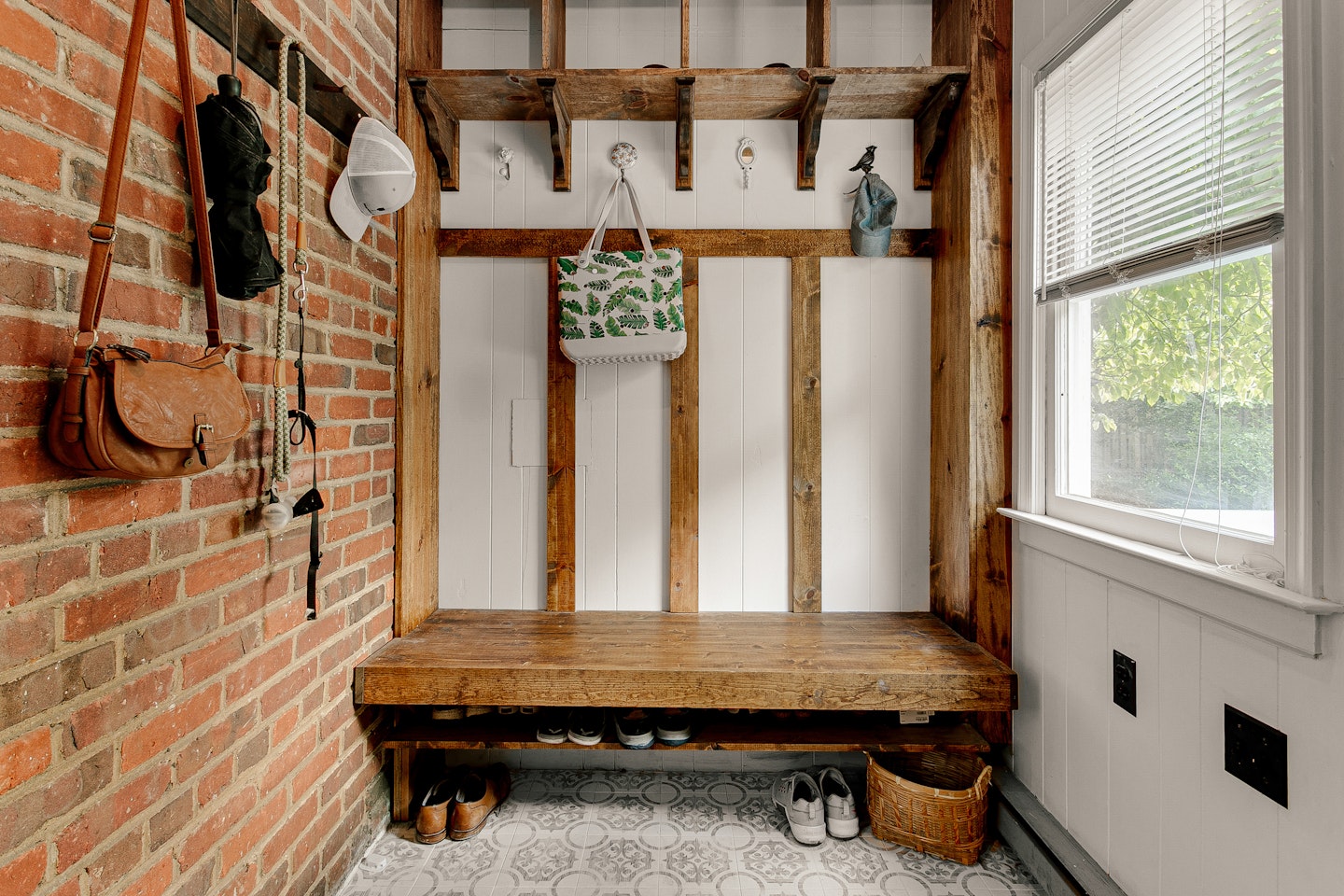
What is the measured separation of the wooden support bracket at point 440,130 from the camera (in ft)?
6.70

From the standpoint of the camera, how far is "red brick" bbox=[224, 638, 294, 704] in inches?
51.0

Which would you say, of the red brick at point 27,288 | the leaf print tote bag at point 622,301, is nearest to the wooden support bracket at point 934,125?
the leaf print tote bag at point 622,301

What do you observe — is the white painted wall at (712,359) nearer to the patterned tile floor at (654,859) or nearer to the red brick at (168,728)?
the patterned tile floor at (654,859)

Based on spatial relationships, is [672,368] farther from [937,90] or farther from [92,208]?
[92,208]

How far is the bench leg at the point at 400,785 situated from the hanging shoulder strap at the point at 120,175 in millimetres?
1353

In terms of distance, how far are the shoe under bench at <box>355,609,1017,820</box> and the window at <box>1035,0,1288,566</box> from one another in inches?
22.8

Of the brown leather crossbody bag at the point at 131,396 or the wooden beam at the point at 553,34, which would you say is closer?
the brown leather crossbody bag at the point at 131,396

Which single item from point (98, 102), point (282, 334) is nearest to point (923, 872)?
point (282, 334)

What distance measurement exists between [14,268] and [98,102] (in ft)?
1.02

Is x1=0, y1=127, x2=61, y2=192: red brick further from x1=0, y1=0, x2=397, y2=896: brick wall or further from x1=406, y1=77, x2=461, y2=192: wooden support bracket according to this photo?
x1=406, y1=77, x2=461, y2=192: wooden support bracket

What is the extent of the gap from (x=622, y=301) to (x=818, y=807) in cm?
157

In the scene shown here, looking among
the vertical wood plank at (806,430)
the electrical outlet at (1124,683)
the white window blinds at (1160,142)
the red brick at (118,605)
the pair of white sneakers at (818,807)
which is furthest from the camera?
the vertical wood plank at (806,430)

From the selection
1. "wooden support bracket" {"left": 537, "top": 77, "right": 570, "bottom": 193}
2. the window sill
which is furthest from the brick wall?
the window sill

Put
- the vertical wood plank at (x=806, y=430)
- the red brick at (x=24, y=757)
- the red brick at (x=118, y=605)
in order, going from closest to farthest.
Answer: the red brick at (x=24, y=757) → the red brick at (x=118, y=605) → the vertical wood plank at (x=806, y=430)
